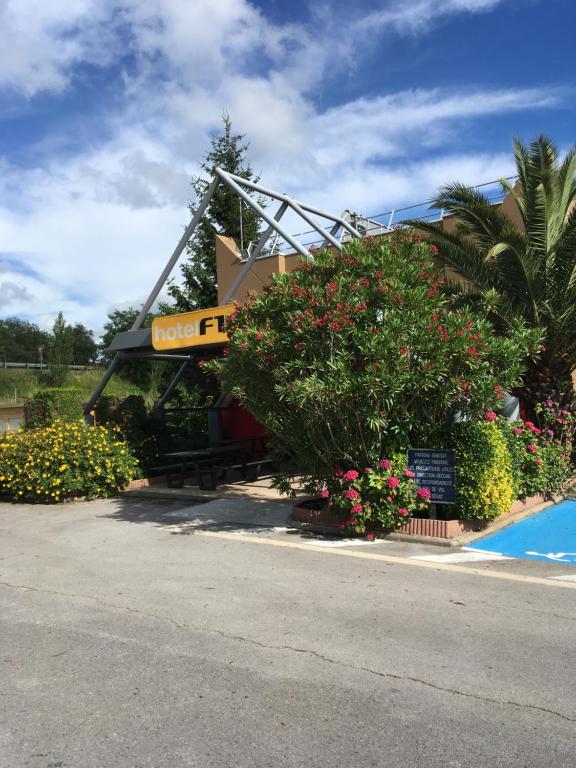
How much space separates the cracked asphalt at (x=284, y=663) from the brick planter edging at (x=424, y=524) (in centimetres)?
56

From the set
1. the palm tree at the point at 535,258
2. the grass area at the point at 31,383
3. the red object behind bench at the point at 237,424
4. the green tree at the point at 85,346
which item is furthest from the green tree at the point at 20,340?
the palm tree at the point at 535,258

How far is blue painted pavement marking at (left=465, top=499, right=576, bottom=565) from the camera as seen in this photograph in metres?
7.39

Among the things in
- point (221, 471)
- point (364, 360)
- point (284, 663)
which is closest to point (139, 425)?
point (221, 471)

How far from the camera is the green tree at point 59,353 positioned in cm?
2883

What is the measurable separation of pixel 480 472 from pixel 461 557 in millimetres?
1324

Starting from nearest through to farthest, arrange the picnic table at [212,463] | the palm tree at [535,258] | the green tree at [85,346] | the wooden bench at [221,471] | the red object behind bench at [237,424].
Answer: the palm tree at [535,258] < the wooden bench at [221,471] < the picnic table at [212,463] < the red object behind bench at [237,424] < the green tree at [85,346]

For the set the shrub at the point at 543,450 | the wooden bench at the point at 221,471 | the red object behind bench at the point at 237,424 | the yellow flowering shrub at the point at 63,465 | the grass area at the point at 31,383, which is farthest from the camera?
the grass area at the point at 31,383

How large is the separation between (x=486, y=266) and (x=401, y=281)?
363 cm

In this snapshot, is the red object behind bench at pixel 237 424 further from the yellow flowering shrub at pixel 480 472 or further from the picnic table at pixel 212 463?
the yellow flowering shrub at pixel 480 472

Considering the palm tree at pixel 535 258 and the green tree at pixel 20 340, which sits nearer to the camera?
the palm tree at pixel 535 258

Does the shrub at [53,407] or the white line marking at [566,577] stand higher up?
the shrub at [53,407]

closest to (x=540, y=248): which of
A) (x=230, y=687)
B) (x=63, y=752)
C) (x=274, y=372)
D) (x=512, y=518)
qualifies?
(x=512, y=518)

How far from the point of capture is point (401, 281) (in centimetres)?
824

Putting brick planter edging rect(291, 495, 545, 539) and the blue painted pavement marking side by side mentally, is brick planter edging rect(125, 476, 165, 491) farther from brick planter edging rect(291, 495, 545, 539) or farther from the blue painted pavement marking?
the blue painted pavement marking
